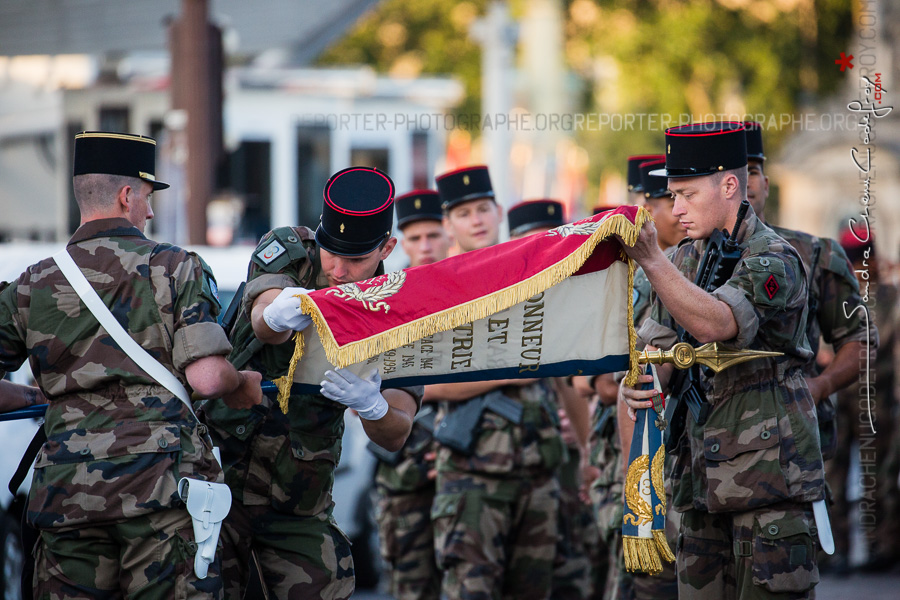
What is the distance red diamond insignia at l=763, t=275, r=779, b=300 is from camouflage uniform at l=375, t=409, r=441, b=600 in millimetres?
2930

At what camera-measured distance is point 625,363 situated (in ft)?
14.0

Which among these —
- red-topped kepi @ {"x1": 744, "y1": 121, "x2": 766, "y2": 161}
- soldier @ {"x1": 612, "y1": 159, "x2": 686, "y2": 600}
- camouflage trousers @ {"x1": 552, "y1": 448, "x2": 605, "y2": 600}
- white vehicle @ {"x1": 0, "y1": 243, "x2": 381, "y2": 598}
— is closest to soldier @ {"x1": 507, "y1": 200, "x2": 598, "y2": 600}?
camouflage trousers @ {"x1": 552, "y1": 448, "x2": 605, "y2": 600}

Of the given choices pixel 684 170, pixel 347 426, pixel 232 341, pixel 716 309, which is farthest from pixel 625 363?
pixel 347 426

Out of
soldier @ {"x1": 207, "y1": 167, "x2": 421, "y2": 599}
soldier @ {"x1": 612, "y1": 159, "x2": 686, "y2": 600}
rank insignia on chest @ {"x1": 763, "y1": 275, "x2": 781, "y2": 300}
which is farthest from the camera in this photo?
soldier @ {"x1": 612, "y1": 159, "x2": 686, "y2": 600}

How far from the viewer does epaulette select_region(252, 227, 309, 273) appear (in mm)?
4355

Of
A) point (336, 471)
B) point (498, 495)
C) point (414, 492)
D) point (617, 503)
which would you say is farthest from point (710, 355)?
point (336, 471)

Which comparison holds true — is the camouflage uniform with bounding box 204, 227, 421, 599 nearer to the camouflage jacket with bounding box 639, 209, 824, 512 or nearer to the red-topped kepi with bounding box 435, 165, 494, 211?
the camouflage jacket with bounding box 639, 209, 824, 512

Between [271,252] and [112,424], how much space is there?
3.03ft

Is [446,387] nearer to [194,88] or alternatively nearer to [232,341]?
[232,341]

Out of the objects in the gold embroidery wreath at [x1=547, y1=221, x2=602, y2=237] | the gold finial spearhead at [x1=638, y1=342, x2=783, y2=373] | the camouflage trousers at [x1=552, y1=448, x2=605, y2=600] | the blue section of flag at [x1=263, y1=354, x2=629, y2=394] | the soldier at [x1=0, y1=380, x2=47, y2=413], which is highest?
the gold embroidery wreath at [x1=547, y1=221, x2=602, y2=237]

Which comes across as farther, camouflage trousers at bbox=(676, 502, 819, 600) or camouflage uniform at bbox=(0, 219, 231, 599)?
camouflage trousers at bbox=(676, 502, 819, 600)

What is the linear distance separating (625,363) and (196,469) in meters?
1.63

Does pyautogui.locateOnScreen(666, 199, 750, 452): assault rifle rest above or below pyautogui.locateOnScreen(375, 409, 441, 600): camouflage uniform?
above

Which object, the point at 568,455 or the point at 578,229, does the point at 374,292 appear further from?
the point at 568,455
